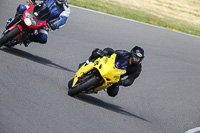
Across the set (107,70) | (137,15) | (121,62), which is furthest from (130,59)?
(137,15)

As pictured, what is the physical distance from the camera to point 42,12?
31.6ft

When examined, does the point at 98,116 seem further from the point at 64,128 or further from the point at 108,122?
the point at 64,128

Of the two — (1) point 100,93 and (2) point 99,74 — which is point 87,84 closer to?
(2) point 99,74

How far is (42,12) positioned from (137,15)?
11.8 meters

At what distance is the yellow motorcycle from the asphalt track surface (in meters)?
0.27

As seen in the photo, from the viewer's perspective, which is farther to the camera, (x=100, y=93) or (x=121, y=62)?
(x=100, y=93)

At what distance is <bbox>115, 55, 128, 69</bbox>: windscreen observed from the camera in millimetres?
8125

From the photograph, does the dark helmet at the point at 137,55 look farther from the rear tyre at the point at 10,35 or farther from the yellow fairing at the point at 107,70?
the rear tyre at the point at 10,35

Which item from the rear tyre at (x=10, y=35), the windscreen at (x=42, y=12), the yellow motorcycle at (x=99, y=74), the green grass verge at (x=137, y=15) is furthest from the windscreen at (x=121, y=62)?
the green grass verge at (x=137, y=15)

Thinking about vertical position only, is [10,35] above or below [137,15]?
below

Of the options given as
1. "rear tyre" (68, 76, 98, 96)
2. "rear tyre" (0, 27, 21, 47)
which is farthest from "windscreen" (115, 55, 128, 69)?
"rear tyre" (0, 27, 21, 47)

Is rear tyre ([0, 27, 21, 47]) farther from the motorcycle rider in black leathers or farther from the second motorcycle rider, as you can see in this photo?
the motorcycle rider in black leathers

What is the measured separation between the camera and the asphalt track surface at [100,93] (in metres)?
6.59

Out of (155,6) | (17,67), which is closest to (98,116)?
(17,67)
